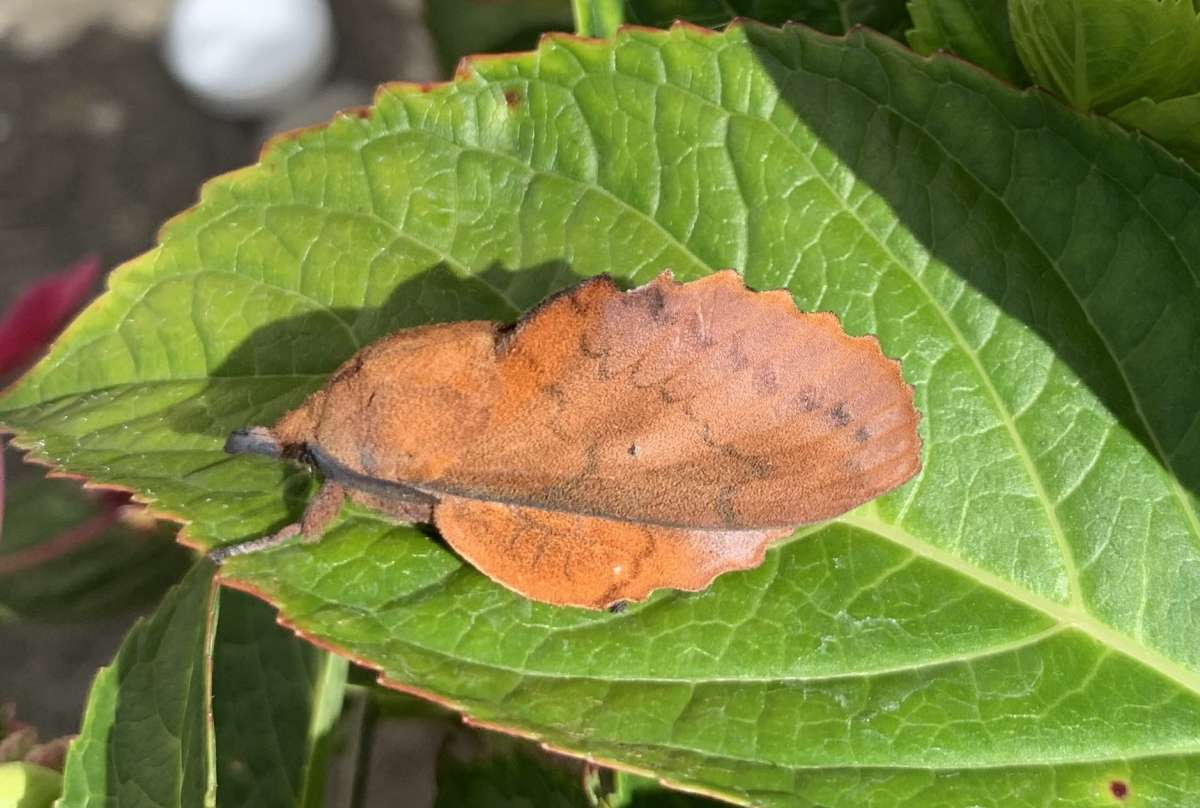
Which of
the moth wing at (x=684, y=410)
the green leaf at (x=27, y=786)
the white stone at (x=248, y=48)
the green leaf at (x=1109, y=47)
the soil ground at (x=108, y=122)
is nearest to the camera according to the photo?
the moth wing at (x=684, y=410)

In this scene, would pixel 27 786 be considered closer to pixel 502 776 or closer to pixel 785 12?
pixel 502 776

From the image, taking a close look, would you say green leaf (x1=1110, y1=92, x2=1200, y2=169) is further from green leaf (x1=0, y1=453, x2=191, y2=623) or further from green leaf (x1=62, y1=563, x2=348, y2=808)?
green leaf (x1=0, y1=453, x2=191, y2=623)

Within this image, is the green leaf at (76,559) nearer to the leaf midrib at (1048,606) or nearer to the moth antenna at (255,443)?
the moth antenna at (255,443)

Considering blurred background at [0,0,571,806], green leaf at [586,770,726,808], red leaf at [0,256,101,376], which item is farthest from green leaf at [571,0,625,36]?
blurred background at [0,0,571,806]

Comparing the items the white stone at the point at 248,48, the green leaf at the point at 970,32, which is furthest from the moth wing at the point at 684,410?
the white stone at the point at 248,48

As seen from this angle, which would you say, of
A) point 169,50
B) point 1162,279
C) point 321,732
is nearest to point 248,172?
point 321,732

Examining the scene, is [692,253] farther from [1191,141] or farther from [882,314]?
[1191,141]
